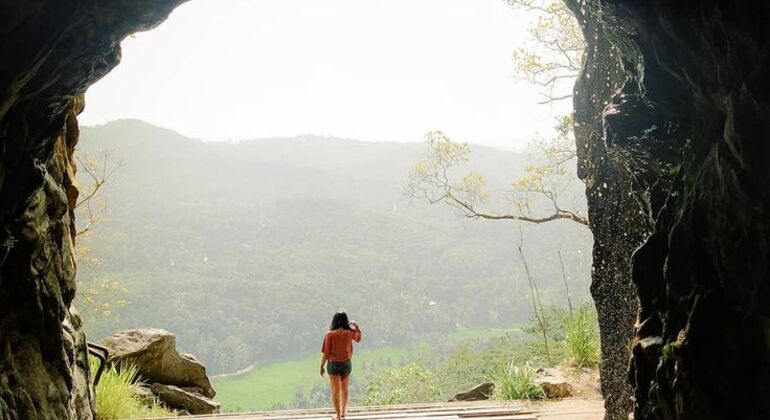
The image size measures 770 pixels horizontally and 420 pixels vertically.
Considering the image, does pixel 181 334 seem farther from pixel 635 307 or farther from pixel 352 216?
pixel 635 307

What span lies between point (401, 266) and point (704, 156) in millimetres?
55528

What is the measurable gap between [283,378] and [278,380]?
1.46ft

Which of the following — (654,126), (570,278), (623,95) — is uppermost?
(623,95)

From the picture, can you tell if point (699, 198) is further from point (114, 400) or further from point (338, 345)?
point (114, 400)

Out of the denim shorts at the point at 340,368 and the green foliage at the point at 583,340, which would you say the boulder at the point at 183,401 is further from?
the green foliage at the point at 583,340

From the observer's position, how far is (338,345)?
595 cm

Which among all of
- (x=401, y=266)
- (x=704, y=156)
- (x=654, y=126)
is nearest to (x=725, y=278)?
(x=704, y=156)

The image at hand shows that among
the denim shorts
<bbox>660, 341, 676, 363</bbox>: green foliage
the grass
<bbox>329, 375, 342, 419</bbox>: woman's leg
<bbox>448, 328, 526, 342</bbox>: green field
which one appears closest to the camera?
<bbox>660, 341, 676, 363</bbox>: green foliage

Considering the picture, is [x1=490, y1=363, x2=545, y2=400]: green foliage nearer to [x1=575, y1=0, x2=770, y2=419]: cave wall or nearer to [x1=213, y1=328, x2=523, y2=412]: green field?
[x1=575, y1=0, x2=770, y2=419]: cave wall

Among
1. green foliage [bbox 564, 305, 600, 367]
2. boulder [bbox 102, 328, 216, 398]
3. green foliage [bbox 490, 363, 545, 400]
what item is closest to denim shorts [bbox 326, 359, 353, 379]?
green foliage [bbox 490, 363, 545, 400]

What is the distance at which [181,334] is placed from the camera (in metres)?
42.5

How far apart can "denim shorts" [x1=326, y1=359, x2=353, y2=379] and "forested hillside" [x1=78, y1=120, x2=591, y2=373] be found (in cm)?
2784

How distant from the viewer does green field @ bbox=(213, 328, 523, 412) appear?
3541 centimetres

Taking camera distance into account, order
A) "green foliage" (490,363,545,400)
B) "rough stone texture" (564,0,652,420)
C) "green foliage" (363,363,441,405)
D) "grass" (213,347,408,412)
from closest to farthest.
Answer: "rough stone texture" (564,0,652,420)
"green foliage" (490,363,545,400)
"green foliage" (363,363,441,405)
"grass" (213,347,408,412)
